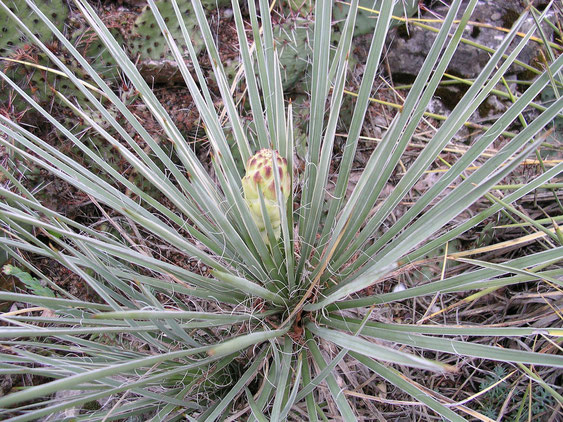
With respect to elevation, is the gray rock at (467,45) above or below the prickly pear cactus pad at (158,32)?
below

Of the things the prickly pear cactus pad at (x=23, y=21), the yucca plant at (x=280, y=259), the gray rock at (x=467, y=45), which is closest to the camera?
the yucca plant at (x=280, y=259)

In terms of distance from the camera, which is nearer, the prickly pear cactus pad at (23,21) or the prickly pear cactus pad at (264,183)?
the prickly pear cactus pad at (264,183)

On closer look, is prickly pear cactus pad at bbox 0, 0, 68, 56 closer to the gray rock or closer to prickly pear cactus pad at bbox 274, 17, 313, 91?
prickly pear cactus pad at bbox 274, 17, 313, 91

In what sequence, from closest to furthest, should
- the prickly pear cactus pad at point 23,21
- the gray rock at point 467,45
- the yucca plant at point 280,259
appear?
the yucca plant at point 280,259 < the prickly pear cactus pad at point 23,21 < the gray rock at point 467,45

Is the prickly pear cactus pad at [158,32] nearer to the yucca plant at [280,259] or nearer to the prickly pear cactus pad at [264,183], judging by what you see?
the yucca plant at [280,259]

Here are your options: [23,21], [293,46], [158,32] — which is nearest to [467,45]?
[293,46]

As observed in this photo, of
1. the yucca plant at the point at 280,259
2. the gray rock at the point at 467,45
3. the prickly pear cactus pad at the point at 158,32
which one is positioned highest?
the prickly pear cactus pad at the point at 158,32

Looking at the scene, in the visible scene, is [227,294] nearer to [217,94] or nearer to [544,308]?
[217,94]

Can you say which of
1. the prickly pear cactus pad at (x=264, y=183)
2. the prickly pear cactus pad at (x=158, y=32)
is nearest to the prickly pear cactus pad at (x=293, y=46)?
the prickly pear cactus pad at (x=158, y=32)

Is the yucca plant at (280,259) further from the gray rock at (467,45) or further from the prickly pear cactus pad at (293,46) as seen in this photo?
the gray rock at (467,45)

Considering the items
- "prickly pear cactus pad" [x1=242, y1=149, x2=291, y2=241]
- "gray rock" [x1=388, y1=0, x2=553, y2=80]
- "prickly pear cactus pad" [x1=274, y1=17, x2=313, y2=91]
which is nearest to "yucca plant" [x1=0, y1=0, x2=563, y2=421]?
"prickly pear cactus pad" [x1=242, y1=149, x2=291, y2=241]
